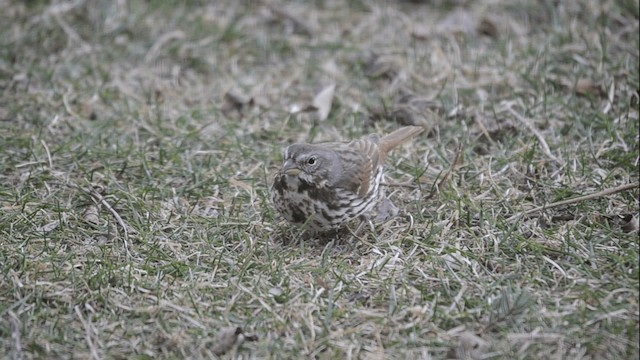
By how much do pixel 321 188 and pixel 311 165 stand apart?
0.16 meters

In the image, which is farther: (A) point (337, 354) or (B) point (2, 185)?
(B) point (2, 185)

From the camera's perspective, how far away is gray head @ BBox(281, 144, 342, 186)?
543cm

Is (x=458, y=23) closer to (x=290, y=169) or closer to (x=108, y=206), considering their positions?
(x=290, y=169)

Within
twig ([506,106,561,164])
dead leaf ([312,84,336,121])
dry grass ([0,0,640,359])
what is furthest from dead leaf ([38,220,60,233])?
twig ([506,106,561,164])

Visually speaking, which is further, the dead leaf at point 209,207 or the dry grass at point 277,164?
the dead leaf at point 209,207

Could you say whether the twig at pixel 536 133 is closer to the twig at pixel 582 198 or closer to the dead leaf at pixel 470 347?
the twig at pixel 582 198

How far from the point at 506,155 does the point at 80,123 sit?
3.40 m

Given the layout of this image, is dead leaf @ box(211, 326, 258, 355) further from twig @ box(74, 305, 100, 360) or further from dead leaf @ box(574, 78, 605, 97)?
dead leaf @ box(574, 78, 605, 97)

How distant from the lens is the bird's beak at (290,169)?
5395 mm

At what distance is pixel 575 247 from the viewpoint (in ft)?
17.1

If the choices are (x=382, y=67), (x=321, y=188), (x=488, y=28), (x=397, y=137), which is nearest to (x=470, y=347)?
(x=321, y=188)

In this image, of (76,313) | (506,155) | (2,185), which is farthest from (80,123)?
(506,155)

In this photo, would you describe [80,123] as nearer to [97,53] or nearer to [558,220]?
[97,53]

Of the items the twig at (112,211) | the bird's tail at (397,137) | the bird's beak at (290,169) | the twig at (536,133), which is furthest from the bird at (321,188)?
the twig at (536,133)
